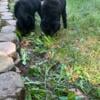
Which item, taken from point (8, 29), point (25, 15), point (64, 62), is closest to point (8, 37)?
point (8, 29)

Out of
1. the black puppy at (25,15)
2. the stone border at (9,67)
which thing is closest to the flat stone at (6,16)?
the black puppy at (25,15)

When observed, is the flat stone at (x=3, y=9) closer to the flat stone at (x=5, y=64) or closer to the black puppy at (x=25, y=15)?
the black puppy at (x=25, y=15)

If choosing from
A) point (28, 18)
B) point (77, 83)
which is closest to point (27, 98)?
point (77, 83)

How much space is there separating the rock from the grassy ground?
1.15 ft

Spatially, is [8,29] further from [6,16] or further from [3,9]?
[3,9]

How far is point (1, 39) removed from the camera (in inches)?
177

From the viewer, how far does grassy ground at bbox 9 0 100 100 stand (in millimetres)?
3857

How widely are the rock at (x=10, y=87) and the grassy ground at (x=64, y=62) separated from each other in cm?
35

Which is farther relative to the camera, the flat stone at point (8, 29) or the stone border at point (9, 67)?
the flat stone at point (8, 29)

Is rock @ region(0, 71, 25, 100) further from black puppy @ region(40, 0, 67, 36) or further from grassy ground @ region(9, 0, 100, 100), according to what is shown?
black puppy @ region(40, 0, 67, 36)

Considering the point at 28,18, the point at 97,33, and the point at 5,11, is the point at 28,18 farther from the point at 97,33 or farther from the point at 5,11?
the point at 97,33

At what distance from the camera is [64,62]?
4629 millimetres

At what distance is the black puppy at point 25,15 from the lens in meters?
5.67

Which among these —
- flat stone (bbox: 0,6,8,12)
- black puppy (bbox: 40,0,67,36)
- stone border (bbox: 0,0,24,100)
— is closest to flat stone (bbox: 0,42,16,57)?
stone border (bbox: 0,0,24,100)
